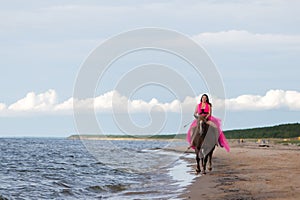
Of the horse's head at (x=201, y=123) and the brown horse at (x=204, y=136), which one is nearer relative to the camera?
the horse's head at (x=201, y=123)

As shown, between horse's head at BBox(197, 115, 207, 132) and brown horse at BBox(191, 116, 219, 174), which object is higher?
horse's head at BBox(197, 115, 207, 132)

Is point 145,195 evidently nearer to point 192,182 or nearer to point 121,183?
point 192,182

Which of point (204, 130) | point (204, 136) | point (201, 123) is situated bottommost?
point (204, 136)

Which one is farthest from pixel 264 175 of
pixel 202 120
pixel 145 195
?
pixel 145 195

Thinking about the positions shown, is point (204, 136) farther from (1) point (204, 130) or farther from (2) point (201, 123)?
(2) point (201, 123)

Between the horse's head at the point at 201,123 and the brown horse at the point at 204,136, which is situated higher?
the horse's head at the point at 201,123

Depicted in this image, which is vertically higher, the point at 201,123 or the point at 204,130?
the point at 201,123

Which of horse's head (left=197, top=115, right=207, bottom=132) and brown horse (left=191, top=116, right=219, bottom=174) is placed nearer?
horse's head (left=197, top=115, right=207, bottom=132)

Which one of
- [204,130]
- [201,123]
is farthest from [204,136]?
[201,123]

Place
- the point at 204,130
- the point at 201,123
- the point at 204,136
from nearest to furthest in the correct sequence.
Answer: the point at 201,123
the point at 204,130
the point at 204,136

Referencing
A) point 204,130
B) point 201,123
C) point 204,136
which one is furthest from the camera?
point 204,136

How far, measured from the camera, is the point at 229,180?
68.2ft

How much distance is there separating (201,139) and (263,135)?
99007 mm

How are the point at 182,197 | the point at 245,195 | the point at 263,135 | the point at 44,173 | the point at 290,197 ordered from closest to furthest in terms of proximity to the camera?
the point at 290,197 → the point at 245,195 → the point at 182,197 → the point at 44,173 → the point at 263,135
